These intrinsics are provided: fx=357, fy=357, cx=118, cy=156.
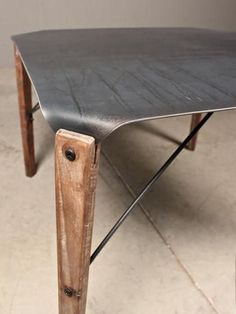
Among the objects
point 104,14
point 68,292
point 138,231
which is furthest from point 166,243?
point 104,14

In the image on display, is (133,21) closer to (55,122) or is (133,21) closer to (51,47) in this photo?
(51,47)

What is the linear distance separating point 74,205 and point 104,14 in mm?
1856

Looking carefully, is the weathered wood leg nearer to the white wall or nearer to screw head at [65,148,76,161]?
screw head at [65,148,76,161]

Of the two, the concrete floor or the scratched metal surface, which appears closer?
the scratched metal surface

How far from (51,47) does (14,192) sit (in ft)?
1.69

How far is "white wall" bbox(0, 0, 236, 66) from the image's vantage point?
204cm

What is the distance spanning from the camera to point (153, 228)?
1094 mm

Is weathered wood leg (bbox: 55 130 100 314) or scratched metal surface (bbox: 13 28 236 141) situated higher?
scratched metal surface (bbox: 13 28 236 141)

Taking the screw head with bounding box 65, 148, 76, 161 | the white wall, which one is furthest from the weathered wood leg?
the white wall

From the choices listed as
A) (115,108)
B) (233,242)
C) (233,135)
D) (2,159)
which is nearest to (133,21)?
(233,135)

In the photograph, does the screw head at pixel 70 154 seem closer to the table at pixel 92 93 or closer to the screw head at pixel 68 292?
the table at pixel 92 93

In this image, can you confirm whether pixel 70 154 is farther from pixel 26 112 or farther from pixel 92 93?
pixel 26 112

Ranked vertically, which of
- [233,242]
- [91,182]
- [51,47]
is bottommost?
[233,242]

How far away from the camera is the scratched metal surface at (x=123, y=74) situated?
58 cm
